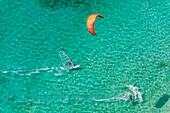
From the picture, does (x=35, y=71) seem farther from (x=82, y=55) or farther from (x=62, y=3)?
→ (x=62, y=3)

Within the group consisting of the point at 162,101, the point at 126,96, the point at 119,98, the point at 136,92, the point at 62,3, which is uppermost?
the point at 62,3

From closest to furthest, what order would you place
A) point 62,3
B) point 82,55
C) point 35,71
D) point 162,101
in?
point 162,101 → point 35,71 → point 82,55 → point 62,3

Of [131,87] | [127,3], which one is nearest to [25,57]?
[131,87]

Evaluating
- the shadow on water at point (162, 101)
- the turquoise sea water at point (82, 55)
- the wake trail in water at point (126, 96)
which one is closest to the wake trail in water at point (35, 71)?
the turquoise sea water at point (82, 55)

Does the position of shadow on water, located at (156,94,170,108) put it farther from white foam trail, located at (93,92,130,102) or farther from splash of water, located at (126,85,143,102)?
white foam trail, located at (93,92,130,102)

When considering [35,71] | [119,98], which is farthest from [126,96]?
[35,71]

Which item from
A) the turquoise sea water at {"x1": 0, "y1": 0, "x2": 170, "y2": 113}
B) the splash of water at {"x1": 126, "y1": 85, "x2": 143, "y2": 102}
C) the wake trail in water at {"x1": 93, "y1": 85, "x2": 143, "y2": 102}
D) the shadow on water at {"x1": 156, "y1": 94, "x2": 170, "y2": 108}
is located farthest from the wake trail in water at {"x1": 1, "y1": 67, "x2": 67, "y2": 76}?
the shadow on water at {"x1": 156, "y1": 94, "x2": 170, "y2": 108}

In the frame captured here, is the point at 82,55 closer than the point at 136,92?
No

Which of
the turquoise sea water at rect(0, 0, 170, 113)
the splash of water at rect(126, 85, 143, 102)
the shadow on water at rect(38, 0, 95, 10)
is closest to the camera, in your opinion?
the splash of water at rect(126, 85, 143, 102)
